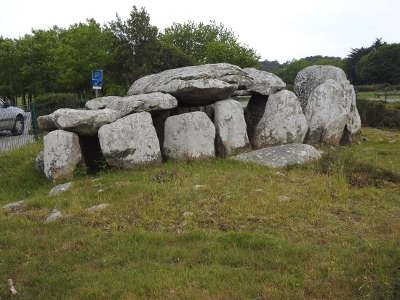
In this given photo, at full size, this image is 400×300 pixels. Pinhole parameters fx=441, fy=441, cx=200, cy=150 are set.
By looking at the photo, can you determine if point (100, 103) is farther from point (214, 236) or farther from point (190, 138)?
point (214, 236)

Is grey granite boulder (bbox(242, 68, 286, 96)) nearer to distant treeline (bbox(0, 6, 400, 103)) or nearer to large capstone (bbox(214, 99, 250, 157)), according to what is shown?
large capstone (bbox(214, 99, 250, 157))

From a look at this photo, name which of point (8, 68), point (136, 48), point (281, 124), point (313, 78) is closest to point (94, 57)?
point (136, 48)

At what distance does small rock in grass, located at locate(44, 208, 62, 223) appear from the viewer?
23.4ft

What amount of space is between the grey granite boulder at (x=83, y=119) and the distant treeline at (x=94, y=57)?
18.4 meters

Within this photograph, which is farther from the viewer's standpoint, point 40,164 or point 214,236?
point 40,164

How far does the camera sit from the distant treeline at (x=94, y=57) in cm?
2959

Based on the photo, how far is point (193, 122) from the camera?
11.0 m

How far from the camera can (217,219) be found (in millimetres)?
6758

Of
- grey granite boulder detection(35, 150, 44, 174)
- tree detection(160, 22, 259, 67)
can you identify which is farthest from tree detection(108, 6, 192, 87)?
grey granite boulder detection(35, 150, 44, 174)

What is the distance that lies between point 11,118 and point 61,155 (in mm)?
8215

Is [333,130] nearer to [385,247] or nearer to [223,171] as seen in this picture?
[223,171]

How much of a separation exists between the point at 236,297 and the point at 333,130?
31.2 feet

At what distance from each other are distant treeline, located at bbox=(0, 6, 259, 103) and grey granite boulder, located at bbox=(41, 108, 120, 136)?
1844 centimetres

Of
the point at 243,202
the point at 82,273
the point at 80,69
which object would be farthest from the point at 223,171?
the point at 80,69
